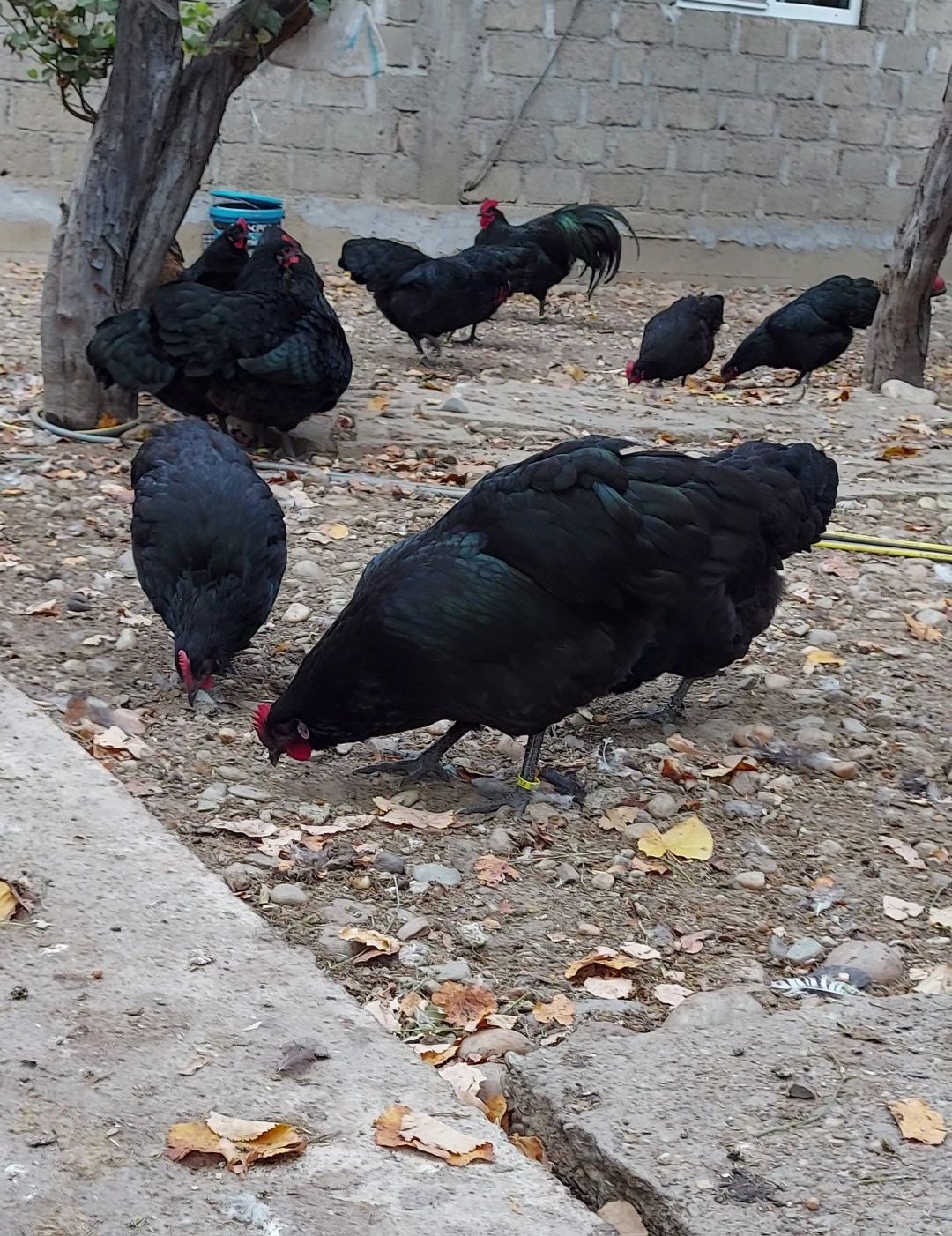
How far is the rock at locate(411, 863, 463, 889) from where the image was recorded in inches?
133

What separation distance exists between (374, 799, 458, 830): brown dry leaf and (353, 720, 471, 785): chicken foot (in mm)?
213

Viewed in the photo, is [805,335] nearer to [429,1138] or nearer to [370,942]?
[370,942]

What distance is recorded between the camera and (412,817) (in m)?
3.71

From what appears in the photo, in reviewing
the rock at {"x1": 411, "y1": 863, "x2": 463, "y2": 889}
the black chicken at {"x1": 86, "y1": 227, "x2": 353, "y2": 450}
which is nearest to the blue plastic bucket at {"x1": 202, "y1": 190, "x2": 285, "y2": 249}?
the black chicken at {"x1": 86, "y1": 227, "x2": 353, "y2": 450}

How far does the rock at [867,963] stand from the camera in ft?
10.1

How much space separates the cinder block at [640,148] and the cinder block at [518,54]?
0.98m

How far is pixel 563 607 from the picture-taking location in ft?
11.9

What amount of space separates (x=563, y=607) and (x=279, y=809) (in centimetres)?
91

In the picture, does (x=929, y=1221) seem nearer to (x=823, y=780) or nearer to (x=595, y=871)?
(x=595, y=871)

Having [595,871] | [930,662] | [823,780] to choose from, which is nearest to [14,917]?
[595,871]

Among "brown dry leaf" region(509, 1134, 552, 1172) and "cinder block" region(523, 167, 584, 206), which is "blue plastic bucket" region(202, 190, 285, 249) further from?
"brown dry leaf" region(509, 1134, 552, 1172)

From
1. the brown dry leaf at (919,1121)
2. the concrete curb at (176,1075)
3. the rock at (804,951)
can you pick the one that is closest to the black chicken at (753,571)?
the rock at (804,951)

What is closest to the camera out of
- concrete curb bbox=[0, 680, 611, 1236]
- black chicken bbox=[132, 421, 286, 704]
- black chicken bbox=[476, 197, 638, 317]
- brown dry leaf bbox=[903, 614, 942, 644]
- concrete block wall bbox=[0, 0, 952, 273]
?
concrete curb bbox=[0, 680, 611, 1236]

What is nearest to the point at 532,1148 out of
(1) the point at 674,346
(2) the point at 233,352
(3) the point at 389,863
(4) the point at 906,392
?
(3) the point at 389,863
